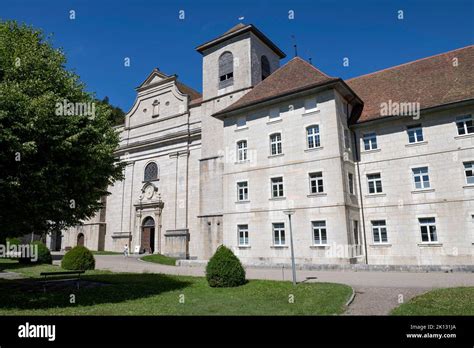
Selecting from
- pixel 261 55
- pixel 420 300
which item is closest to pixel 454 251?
pixel 420 300

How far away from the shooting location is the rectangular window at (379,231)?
73.8 ft

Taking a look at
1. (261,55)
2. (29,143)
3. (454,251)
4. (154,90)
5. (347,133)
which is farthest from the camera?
(154,90)

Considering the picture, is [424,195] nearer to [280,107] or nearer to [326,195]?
[326,195]

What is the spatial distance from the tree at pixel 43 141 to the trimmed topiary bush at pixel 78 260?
8386 millimetres

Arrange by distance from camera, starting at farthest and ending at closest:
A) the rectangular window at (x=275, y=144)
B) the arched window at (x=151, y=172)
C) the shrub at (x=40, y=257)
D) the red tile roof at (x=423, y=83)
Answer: the arched window at (x=151, y=172) → the rectangular window at (x=275, y=144) → the shrub at (x=40, y=257) → the red tile roof at (x=423, y=83)

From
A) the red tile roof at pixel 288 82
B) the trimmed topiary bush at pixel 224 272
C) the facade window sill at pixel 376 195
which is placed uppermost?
the red tile roof at pixel 288 82

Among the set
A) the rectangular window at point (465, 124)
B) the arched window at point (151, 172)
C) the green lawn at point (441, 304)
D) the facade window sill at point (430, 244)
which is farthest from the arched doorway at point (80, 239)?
the green lawn at point (441, 304)

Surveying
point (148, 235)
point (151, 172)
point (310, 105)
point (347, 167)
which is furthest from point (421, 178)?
point (151, 172)

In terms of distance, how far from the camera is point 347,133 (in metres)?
24.4

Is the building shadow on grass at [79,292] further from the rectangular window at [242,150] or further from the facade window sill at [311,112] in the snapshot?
the facade window sill at [311,112]

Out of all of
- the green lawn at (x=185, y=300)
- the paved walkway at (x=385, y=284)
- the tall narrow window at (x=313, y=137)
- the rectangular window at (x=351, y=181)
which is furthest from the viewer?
the tall narrow window at (x=313, y=137)

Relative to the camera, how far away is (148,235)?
37938 mm
